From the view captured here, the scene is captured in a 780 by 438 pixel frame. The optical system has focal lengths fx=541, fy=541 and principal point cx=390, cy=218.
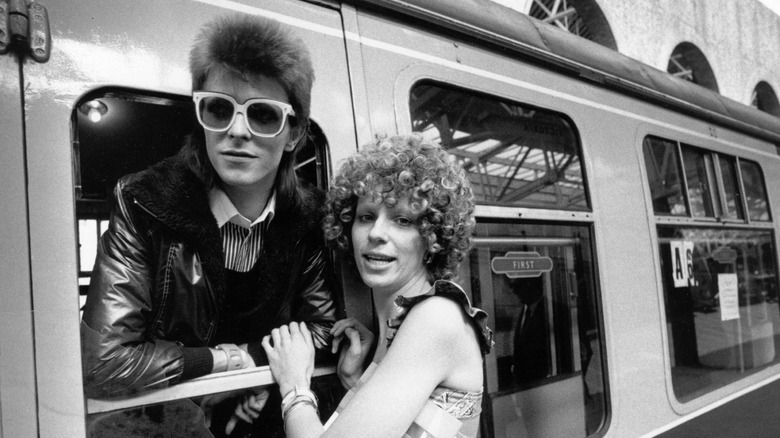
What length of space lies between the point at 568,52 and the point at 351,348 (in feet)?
5.13

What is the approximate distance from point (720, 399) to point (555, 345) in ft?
4.14

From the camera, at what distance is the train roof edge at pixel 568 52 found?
1.82m

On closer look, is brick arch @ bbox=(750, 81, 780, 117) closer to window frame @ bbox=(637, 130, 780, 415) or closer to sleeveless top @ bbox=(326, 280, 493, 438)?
window frame @ bbox=(637, 130, 780, 415)

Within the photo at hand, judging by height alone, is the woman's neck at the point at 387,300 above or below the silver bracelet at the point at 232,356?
above

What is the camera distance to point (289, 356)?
1311 mm

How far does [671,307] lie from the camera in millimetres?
2611

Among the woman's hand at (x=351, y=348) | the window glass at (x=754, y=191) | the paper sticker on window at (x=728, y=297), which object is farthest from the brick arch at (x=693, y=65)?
the woman's hand at (x=351, y=348)

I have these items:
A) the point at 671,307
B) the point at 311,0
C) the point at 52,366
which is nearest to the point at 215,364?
the point at 52,366

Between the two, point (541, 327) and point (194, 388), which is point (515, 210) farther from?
point (194, 388)

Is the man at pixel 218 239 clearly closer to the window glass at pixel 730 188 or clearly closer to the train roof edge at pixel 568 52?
the train roof edge at pixel 568 52

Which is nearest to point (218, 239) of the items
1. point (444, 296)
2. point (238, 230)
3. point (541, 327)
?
point (238, 230)

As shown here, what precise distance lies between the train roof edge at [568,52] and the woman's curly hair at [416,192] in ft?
1.72

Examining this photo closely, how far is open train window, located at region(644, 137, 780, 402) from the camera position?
262cm

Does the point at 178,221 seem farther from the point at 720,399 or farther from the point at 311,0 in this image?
the point at 720,399
